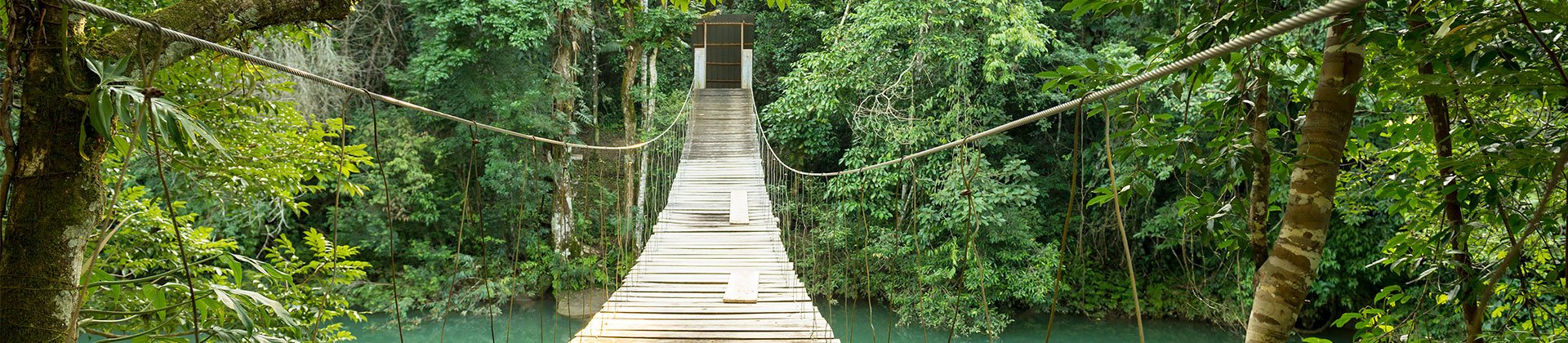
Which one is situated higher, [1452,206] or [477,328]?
[1452,206]

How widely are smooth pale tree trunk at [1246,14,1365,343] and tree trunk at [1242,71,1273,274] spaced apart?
0.12 meters

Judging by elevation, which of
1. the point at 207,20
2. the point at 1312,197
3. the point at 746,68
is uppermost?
the point at 746,68

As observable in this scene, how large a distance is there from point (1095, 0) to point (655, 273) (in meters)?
2.25

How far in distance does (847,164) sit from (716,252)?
2977 mm

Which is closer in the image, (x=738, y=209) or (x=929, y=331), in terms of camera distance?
(x=738, y=209)

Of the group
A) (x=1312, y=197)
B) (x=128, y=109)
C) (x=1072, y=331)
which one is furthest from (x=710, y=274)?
(x=1072, y=331)

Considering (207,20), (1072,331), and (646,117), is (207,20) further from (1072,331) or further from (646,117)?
(1072,331)

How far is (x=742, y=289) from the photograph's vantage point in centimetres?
291

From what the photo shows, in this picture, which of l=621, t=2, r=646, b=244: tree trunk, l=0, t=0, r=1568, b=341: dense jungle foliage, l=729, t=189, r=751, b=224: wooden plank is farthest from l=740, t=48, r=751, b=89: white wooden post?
l=729, t=189, r=751, b=224: wooden plank

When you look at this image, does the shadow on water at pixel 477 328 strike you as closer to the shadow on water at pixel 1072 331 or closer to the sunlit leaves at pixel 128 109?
the shadow on water at pixel 1072 331

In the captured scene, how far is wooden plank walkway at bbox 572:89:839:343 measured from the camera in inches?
97.7

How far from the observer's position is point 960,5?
5703 millimetres


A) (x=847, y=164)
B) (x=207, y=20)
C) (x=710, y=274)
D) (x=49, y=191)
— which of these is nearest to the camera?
(x=49, y=191)

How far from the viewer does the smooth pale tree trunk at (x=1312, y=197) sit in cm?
122
